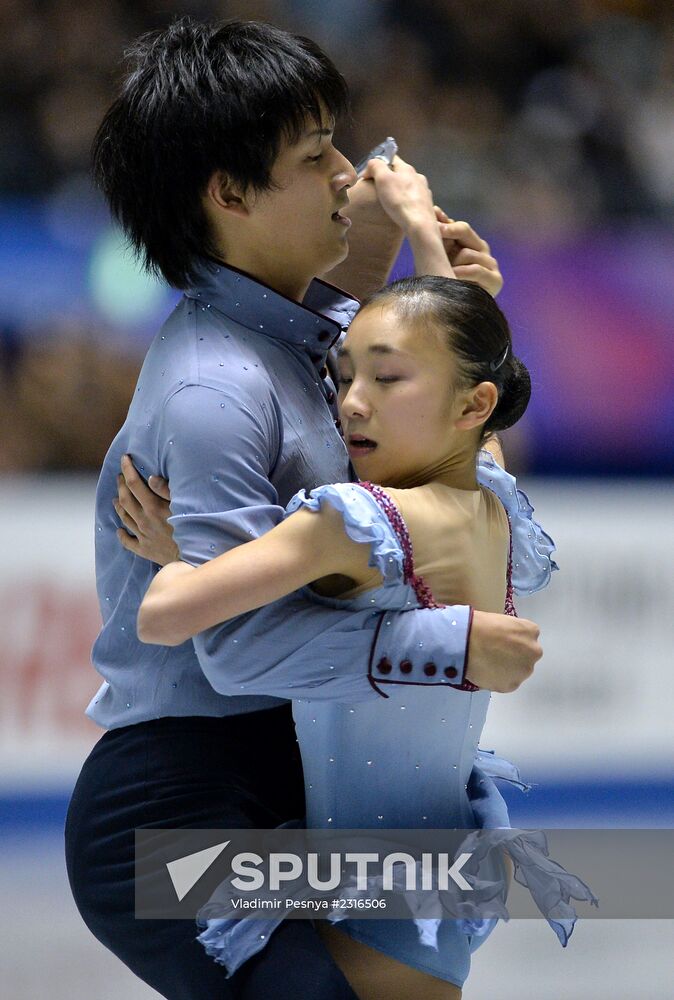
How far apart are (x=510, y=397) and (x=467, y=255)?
0.35 m

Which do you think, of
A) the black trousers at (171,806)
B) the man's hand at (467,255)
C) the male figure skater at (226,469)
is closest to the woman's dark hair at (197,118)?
the male figure skater at (226,469)

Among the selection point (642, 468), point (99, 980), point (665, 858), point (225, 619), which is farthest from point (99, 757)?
point (642, 468)

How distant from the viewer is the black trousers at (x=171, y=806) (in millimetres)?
1622

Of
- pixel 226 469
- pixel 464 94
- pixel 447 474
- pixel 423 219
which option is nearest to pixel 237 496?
pixel 226 469

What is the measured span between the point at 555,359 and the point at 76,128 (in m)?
2.00

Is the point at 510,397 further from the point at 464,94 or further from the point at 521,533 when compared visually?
the point at 464,94

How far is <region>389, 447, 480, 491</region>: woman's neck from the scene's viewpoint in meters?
1.66

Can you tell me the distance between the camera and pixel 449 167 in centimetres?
540

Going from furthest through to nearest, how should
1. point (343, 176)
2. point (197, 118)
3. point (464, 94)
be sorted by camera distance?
1. point (464, 94)
2. point (343, 176)
3. point (197, 118)

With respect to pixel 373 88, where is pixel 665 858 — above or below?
below

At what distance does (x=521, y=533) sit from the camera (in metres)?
1.78

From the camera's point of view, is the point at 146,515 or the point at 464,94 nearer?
the point at 146,515

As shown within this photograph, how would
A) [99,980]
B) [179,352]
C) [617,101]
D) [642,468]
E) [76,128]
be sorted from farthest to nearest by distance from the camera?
[617,101] → [76,128] → [642,468] → [99,980] → [179,352]

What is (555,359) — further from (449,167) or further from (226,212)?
(226,212)
